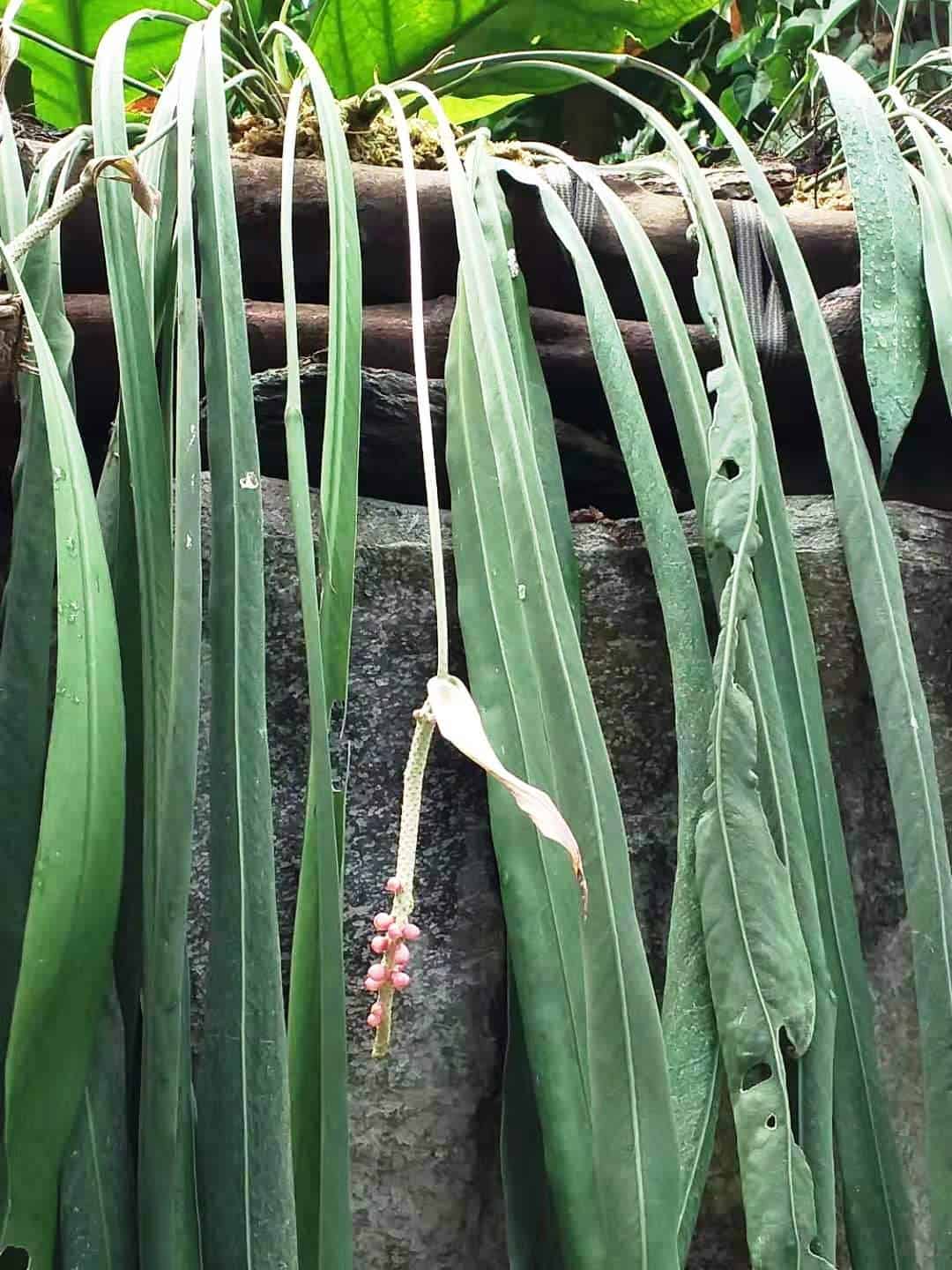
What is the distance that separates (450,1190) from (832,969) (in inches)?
9.9

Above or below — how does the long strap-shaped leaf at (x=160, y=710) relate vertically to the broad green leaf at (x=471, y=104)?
below

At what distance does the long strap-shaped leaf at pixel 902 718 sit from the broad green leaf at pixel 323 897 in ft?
0.87

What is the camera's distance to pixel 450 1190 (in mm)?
623

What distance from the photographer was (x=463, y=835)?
2.15ft

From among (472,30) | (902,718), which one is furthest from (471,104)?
(902,718)

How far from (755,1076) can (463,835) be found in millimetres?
217

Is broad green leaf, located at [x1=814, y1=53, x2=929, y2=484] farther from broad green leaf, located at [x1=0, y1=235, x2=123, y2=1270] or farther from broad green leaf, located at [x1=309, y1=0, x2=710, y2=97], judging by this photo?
broad green leaf, located at [x1=0, y1=235, x2=123, y2=1270]

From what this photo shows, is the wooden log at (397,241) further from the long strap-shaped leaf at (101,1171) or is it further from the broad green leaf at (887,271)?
the long strap-shaped leaf at (101,1171)

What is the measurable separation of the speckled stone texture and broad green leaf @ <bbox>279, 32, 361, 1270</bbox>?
0.43 ft

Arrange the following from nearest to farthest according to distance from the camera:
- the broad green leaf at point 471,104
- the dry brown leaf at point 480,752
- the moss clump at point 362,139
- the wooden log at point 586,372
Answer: the dry brown leaf at point 480,752 → the wooden log at point 586,372 → the moss clump at point 362,139 → the broad green leaf at point 471,104

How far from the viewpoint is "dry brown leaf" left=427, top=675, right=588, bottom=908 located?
385 millimetres

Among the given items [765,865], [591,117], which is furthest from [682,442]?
[591,117]

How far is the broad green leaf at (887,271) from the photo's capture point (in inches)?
27.8

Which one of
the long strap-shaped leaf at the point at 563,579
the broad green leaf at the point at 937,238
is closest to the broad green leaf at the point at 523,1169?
the long strap-shaped leaf at the point at 563,579
